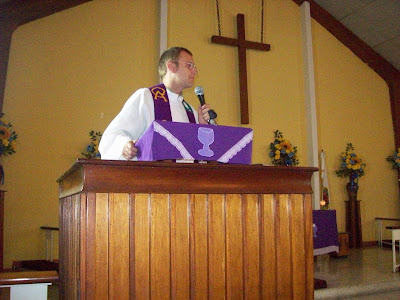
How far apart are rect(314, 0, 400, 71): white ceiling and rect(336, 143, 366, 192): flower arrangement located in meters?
2.18

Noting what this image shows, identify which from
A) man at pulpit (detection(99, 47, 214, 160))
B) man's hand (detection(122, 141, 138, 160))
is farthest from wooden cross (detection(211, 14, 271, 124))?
man's hand (detection(122, 141, 138, 160))

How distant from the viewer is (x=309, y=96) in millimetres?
7848

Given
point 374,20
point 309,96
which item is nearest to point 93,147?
point 309,96

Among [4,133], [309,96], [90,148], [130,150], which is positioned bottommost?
[130,150]

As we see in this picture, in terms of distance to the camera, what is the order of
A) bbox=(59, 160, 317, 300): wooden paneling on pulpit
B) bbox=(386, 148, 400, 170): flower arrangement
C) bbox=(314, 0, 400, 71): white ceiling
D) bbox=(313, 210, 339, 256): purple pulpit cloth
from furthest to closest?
bbox=(386, 148, 400, 170): flower arrangement
bbox=(314, 0, 400, 71): white ceiling
bbox=(313, 210, 339, 256): purple pulpit cloth
bbox=(59, 160, 317, 300): wooden paneling on pulpit

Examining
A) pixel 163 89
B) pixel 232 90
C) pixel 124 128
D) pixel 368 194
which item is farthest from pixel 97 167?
pixel 368 194

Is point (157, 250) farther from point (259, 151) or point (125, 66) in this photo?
point (259, 151)

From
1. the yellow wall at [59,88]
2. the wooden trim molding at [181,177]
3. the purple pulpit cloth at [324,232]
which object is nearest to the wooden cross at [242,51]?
the yellow wall at [59,88]

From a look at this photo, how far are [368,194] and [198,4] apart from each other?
4.77 m

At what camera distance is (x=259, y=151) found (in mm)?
7512

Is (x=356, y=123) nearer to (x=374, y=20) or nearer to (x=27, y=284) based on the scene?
(x=374, y=20)

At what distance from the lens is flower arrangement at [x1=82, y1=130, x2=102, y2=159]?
6030mm

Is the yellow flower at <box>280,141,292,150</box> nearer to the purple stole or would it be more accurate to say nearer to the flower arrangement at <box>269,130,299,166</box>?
the flower arrangement at <box>269,130,299,166</box>

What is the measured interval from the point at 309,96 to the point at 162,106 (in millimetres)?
5856
